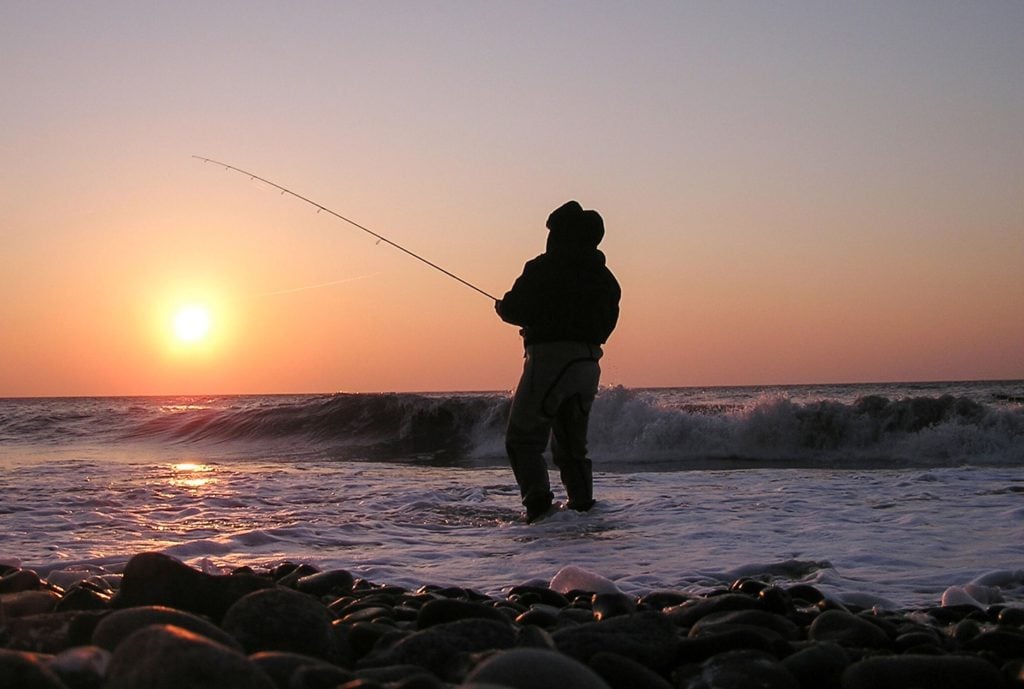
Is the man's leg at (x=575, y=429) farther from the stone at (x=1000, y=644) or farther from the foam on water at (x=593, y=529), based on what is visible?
the stone at (x=1000, y=644)

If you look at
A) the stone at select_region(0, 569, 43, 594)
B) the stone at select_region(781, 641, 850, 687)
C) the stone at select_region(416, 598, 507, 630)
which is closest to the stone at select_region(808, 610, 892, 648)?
the stone at select_region(781, 641, 850, 687)

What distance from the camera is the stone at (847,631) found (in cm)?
302

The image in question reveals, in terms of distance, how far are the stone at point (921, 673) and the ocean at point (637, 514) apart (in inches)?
64.7

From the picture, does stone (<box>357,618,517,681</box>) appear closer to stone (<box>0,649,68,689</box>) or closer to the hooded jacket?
stone (<box>0,649,68,689</box>)

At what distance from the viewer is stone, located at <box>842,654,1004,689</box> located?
2436 millimetres

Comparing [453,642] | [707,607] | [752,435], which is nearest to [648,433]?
[752,435]

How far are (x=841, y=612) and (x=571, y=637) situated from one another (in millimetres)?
Result: 971

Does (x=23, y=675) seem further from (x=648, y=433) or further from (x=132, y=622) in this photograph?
(x=648, y=433)

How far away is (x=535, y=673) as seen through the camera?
1.89 metres

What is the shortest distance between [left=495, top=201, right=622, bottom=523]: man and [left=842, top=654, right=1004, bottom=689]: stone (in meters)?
4.34

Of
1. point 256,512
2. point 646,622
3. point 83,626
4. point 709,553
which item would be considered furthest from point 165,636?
point 256,512

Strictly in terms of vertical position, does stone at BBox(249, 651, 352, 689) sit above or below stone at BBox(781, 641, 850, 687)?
above

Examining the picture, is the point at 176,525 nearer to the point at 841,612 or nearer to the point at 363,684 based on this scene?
the point at 841,612

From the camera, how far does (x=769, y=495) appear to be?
7762 mm
